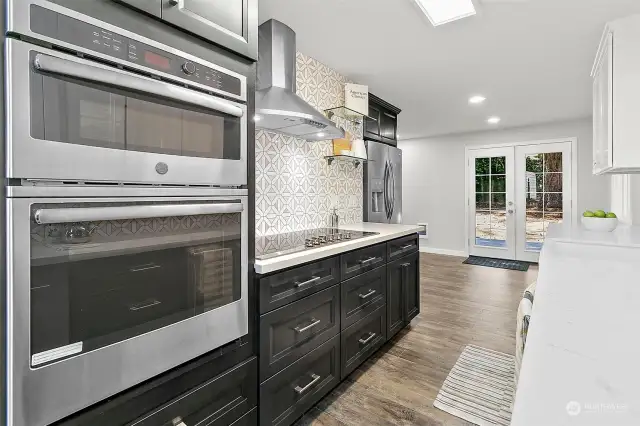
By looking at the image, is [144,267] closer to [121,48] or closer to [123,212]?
[123,212]

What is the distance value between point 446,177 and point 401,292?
15.0 feet

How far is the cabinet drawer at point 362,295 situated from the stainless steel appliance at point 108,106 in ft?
3.65

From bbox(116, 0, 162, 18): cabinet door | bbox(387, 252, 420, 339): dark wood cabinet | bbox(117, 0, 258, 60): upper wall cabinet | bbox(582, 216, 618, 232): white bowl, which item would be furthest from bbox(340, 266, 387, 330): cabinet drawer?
bbox(116, 0, 162, 18): cabinet door

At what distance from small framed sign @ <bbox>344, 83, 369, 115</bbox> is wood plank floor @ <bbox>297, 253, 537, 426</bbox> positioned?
217 cm

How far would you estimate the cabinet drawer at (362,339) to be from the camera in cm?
199

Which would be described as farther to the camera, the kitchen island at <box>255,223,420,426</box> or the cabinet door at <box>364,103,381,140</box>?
the cabinet door at <box>364,103,381,140</box>

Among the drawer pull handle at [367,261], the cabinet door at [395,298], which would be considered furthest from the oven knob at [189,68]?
the cabinet door at [395,298]

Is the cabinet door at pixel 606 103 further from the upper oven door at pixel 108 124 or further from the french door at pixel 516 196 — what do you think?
the french door at pixel 516 196

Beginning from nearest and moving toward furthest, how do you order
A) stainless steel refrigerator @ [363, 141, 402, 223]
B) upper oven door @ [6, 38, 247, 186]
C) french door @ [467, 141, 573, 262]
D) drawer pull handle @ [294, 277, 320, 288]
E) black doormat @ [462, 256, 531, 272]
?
upper oven door @ [6, 38, 247, 186]
drawer pull handle @ [294, 277, 320, 288]
stainless steel refrigerator @ [363, 141, 402, 223]
black doormat @ [462, 256, 531, 272]
french door @ [467, 141, 573, 262]

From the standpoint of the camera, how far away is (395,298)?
262 centimetres

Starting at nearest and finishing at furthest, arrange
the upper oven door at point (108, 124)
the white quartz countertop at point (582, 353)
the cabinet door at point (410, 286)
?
the white quartz countertop at point (582, 353) → the upper oven door at point (108, 124) → the cabinet door at point (410, 286)

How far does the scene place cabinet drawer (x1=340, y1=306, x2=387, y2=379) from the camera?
1.99 meters

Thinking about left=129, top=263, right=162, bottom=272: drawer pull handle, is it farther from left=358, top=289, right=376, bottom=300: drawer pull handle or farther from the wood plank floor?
left=358, top=289, right=376, bottom=300: drawer pull handle

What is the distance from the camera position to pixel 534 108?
4.55 meters
